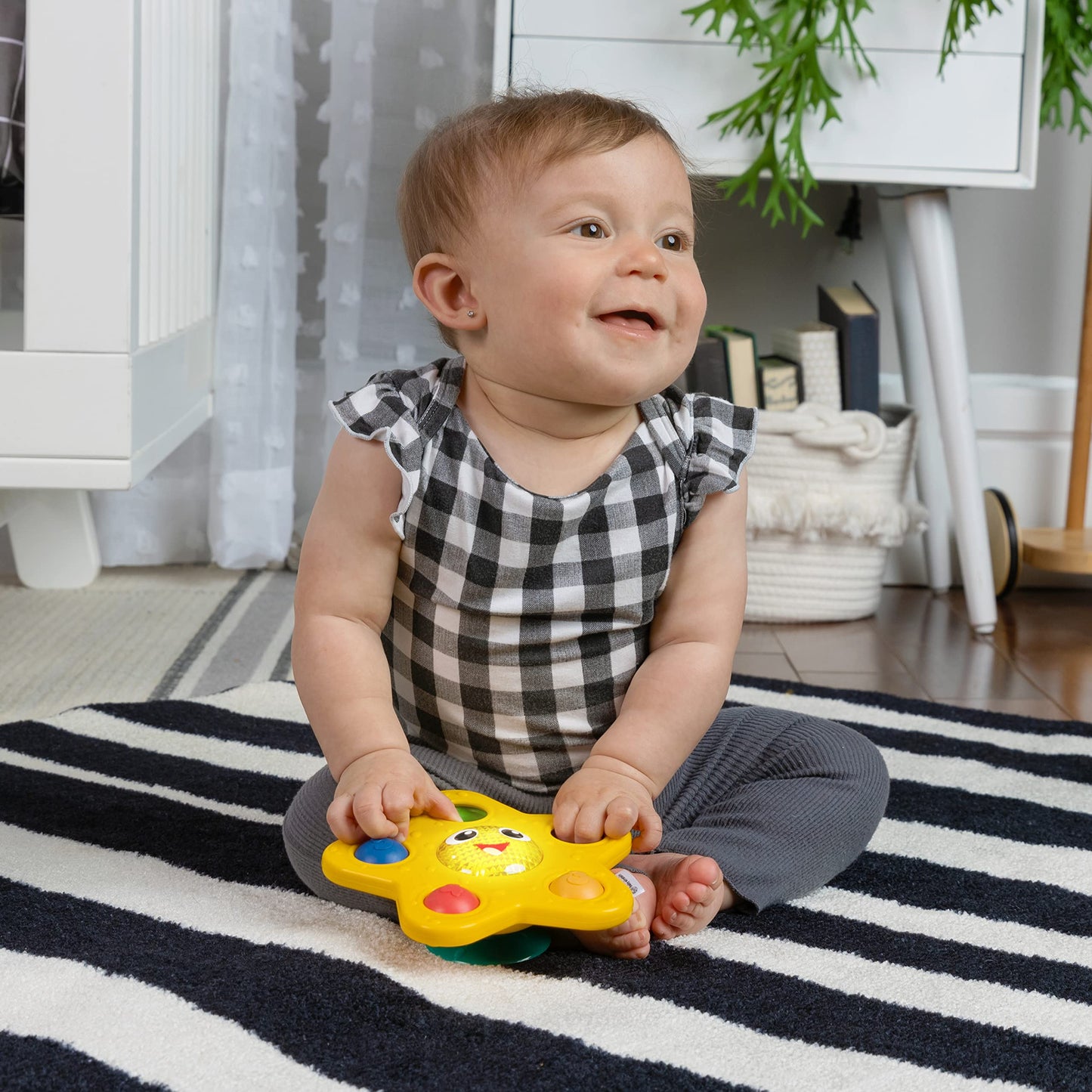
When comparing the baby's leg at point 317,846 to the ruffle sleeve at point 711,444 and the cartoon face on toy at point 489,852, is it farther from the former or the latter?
the ruffle sleeve at point 711,444

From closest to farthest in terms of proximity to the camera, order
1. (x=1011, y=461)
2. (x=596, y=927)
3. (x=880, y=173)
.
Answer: (x=596, y=927), (x=880, y=173), (x=1011, y=461)

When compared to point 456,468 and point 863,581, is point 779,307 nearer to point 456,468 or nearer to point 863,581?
point 863,581

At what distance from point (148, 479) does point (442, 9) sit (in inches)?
25.6

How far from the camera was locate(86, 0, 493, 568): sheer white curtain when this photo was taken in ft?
4.94

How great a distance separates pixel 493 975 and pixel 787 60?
934mm

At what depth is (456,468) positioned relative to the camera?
0.74 metres

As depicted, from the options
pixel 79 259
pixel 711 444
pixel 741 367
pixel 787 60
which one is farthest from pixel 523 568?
pixel 741 367

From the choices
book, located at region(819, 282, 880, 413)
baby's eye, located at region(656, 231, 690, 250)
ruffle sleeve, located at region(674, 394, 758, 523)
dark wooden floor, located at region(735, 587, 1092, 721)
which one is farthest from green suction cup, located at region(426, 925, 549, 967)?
book, located at region(819, 282, 880, 413)

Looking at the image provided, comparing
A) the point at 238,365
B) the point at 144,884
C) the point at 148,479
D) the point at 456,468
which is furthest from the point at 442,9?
the point at 144,884

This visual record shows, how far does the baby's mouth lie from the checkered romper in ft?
0.28

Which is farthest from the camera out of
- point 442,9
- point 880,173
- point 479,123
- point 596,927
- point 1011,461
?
point 1011,461

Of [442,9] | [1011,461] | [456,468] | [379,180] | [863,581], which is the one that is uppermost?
[442,9]

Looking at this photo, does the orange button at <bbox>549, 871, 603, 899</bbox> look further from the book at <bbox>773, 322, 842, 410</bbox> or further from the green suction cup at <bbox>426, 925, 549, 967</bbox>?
the book at <bbox>773, 322, 842, 410</bbox>

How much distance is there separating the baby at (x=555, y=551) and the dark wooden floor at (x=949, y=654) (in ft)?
1.64
